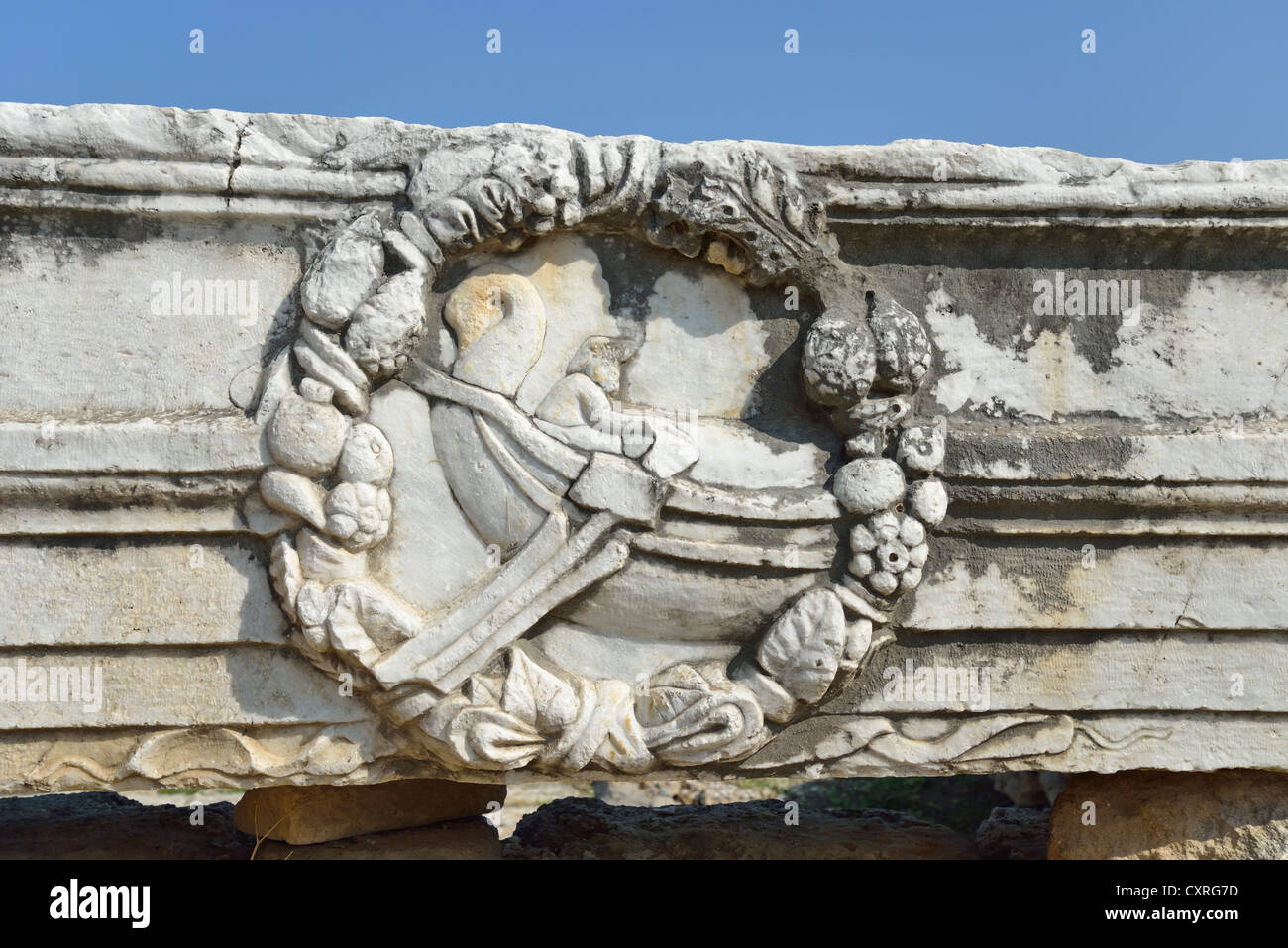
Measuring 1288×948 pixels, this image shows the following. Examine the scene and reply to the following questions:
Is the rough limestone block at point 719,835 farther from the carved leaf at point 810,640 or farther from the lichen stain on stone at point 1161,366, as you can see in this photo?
the lichen stain on stone at point 1161,366

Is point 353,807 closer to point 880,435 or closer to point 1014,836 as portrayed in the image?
point 880,435

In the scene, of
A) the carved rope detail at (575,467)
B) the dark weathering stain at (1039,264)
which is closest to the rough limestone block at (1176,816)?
the carved rope detail at (575,467)

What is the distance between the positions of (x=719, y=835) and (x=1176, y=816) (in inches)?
47.2

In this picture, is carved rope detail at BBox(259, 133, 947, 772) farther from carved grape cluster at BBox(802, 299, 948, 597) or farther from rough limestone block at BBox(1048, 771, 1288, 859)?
rough limestone block at BBox(1048, 771, 1288, 859)

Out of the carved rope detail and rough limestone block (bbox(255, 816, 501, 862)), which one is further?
rough limestone block (bbox(255, 816, 501, 862))

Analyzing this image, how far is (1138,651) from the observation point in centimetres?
259

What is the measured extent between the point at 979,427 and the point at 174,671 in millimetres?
1874

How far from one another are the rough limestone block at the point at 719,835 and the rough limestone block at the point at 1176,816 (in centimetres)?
46

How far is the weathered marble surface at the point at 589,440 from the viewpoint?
7.63 feet

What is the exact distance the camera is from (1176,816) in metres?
2.77

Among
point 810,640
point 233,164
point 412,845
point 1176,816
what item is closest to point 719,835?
point 412,845

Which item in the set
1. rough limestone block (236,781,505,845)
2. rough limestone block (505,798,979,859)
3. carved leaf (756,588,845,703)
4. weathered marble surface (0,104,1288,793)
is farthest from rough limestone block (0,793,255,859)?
carved leaf (756,588,845,703)

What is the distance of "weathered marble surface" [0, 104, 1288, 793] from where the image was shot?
2324 mm
